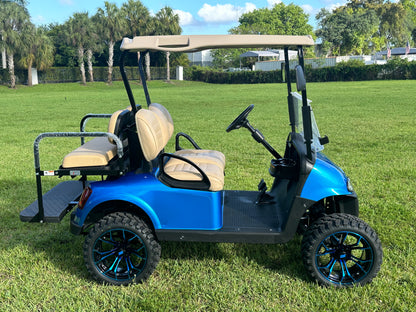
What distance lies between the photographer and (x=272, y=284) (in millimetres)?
2807

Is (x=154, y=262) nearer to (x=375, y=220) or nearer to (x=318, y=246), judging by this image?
(x=318, y=246)

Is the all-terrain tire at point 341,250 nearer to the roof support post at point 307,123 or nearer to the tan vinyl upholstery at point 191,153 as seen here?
the roof support post at point 307,123

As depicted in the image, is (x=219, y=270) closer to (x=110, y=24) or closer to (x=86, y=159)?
(x=86, y=159)

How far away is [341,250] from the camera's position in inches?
108

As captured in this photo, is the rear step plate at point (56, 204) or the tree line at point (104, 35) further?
the tree line at point (104, 35)

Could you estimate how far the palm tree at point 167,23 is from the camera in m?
43.2

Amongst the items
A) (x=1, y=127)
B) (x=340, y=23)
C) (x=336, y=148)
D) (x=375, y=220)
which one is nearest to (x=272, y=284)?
(x=375, y=220)

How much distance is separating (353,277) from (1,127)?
10.3m

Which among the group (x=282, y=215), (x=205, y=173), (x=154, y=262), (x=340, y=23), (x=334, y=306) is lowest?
(x=334, y=306)

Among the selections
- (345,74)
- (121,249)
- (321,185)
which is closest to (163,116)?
(121,249)

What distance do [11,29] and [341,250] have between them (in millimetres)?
40207

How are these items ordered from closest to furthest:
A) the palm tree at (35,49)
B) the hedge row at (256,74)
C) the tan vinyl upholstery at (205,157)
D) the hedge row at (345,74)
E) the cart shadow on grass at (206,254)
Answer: the cart shadow on grass at (206,254) < the tan vinyl upholstery at (205,157) < the hedge row at (345,74) < the hedge row at (256,74) < the palm tree at (35,49)

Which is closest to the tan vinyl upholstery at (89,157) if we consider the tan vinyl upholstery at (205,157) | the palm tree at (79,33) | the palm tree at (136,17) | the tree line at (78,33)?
the tan vinyl upholstery at (205,157)

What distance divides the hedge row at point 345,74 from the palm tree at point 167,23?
7264 millimetres
